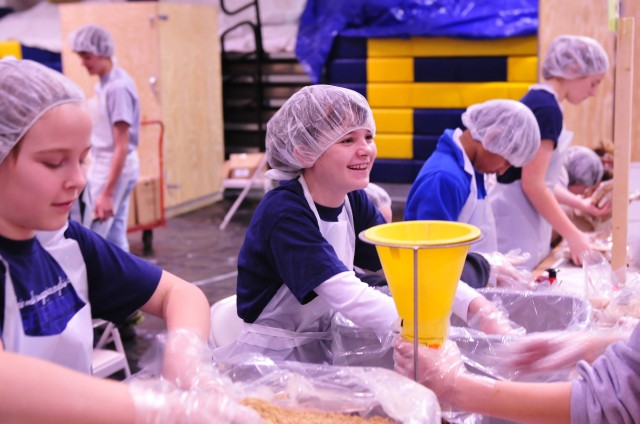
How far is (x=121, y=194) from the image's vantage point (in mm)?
5203

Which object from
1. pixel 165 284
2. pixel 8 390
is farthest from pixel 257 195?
pixel 8 390

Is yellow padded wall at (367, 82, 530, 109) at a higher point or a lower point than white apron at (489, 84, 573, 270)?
higher

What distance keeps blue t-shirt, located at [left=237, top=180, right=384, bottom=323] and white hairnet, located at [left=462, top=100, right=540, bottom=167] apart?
38.6 inches

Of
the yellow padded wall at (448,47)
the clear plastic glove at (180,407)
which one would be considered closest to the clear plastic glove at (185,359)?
the clear plastic glove at (180,407)

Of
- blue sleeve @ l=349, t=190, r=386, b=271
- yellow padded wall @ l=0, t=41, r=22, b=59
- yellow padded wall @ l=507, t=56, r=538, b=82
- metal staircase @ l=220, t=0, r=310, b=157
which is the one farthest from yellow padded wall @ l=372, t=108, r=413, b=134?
blue sleeve @ l=349, t=190, r=386, b=271

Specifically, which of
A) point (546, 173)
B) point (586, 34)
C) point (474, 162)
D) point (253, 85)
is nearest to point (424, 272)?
point (474, 162)

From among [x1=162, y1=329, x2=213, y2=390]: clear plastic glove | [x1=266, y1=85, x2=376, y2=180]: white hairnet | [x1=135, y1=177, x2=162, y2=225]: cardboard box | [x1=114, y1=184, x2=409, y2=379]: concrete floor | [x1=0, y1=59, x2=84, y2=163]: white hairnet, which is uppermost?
[x1=0, y1=59, x2=84, y2=163]: white hairnet

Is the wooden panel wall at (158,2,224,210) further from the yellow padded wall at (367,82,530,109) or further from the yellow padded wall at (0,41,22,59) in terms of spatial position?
the yellow padded wall at (0,41,22,59)

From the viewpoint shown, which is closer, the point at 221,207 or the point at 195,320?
the point at 195,320

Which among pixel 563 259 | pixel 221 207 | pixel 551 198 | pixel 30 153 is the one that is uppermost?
pixel 30 153

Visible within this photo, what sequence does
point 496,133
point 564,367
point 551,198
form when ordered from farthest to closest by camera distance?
point 551,198, point 496,133, point 564,367

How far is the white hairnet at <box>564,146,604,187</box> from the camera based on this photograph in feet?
13.5

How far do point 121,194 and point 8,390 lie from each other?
4315 millimetres

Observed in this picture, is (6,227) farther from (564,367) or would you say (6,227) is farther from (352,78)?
(352,78)
